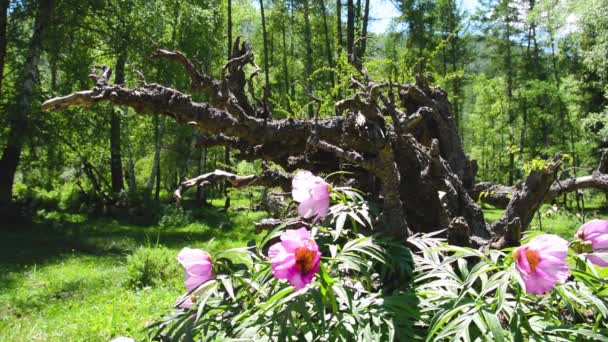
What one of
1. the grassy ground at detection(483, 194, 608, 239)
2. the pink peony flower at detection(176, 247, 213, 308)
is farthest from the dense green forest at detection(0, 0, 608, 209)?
the pink peony flower at detection(176, 247, 213, 308)

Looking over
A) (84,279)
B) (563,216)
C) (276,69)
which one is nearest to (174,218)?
(84,279)

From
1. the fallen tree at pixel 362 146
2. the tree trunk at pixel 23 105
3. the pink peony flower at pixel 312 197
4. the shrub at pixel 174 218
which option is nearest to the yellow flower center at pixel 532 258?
the fallen tree at pixel 362 146

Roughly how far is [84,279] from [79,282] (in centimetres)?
12

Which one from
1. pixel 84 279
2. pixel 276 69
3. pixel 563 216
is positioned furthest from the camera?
pixel 276 69

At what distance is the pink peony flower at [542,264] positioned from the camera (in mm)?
1193

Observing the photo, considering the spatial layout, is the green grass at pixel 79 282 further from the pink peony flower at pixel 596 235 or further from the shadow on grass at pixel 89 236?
the pink peony flower at pixel 596 235

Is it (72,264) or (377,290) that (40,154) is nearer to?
(72,264)

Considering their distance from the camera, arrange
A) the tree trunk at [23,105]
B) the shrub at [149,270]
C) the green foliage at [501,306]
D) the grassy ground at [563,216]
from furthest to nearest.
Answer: the tree trunk at [23,105], the shrub at [149,270], the grassy ground at [563,216], the green foliage at [501,306]

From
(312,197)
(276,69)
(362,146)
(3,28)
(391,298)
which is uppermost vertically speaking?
(276,69)

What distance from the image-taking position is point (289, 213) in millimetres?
2635

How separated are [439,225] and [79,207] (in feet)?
44.3

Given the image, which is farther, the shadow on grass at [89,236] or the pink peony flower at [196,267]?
the shadow on grass at [89,236]

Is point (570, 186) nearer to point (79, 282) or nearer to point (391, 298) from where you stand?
point (391, 298)

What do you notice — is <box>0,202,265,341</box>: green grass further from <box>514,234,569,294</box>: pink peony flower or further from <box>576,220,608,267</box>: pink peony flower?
<box>576,220,608,267</box>: pink peony flower
